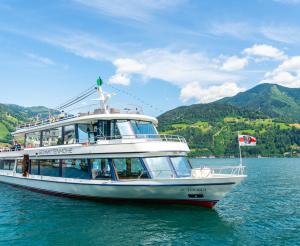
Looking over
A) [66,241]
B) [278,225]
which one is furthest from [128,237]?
[278,225]

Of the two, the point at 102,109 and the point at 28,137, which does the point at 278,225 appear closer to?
the point at 102,109

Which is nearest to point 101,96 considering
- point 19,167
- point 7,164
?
point 19,167

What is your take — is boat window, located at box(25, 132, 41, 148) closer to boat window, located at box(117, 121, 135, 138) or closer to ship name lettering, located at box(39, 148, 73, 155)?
ship name lettering, located at box(39, 148, 73, 155)

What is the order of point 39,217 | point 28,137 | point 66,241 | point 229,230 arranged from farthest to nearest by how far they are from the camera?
point 28,137
point 39,217
point 229,230
point 66,241

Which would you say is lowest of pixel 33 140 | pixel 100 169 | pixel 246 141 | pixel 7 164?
pixel 100 169

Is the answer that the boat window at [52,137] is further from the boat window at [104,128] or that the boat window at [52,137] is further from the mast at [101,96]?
the boat window at [104,128]

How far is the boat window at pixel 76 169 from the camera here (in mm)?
23078

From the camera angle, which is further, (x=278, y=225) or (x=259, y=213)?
(x=259, y=213)

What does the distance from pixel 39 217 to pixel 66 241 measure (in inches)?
218

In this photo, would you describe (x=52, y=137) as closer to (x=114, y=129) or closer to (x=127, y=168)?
(x=114, y=129)

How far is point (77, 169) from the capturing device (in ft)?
77.8

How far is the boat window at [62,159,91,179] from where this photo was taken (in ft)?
75.7

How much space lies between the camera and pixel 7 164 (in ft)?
116

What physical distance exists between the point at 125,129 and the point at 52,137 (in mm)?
8944
